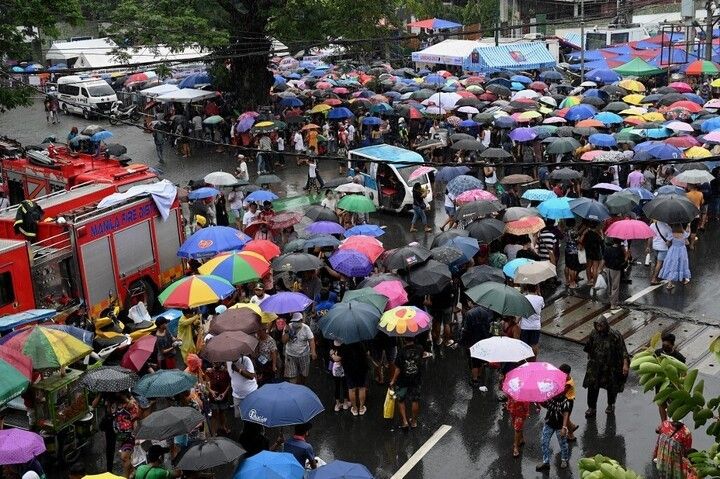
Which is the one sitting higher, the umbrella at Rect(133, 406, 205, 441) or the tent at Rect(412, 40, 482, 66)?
the tent at Rect(412, 40, 482, 66)

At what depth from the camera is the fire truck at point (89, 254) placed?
44.9 feet

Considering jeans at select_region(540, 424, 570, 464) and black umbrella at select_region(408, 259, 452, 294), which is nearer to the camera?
jeans at select_region(540, 424, 570, 464)

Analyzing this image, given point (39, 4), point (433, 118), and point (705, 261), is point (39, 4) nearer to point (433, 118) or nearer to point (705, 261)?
point (433, 118)

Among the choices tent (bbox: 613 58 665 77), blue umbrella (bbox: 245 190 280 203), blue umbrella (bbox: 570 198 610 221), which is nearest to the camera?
blue umbrella (bbox: 570 198 610 221)

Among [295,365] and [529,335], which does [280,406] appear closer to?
[295,365]

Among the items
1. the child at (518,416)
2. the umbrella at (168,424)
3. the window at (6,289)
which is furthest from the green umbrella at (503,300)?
the window at (6,289)

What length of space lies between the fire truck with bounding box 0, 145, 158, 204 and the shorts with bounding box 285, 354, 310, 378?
281 inches

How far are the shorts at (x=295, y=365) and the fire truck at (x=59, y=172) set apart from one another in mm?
7141

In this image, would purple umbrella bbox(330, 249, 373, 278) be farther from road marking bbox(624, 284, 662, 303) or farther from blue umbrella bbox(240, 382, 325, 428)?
road marking bbox(624, 284, 662, 303)

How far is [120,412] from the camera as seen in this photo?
10445 mm

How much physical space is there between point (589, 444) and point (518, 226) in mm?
5492

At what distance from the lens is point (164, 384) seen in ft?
33.6

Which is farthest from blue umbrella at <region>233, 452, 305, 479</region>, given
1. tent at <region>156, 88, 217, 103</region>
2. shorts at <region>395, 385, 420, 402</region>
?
tent at <region>156, 88, 217, 103</region>

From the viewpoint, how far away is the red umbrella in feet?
37.8
